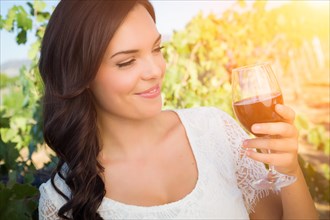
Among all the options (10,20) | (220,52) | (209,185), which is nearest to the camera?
(209,185)

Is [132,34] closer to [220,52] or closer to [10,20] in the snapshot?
[10,20]

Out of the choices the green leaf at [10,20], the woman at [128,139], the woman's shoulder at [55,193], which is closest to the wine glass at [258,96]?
the woman at [128,139]

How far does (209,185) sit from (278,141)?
527 mm

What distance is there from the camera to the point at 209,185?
206 cm

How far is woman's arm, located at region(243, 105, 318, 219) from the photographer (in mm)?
1616

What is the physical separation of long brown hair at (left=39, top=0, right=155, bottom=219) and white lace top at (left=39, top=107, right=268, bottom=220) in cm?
7

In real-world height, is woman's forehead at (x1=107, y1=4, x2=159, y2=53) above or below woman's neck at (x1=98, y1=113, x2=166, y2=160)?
above

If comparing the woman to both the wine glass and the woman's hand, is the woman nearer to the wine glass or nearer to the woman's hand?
the woman's hand

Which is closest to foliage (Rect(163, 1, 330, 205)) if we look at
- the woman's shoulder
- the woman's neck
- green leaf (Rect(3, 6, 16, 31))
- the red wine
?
green leaf (Rect(3, 6, 16, 31))

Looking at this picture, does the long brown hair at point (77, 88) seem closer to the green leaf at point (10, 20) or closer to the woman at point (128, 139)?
the woman at point (128, 139)

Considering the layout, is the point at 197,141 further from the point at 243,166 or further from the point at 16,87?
the point at 16,87

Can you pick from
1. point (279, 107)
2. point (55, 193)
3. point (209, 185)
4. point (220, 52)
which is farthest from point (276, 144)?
point (220, 52)

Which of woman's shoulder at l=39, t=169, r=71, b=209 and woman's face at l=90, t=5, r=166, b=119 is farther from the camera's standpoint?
woman's shoulder at l=39, t=169, r=71, b=209

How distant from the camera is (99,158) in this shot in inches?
89.2
